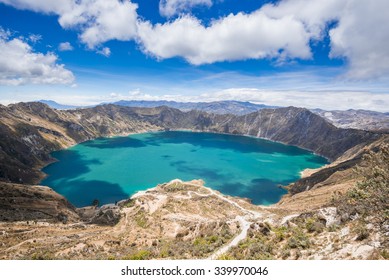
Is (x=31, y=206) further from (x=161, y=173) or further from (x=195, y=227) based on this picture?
(x=161, y=173)

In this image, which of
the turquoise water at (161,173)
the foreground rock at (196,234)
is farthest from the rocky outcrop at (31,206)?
the turquoise water at (161,173)

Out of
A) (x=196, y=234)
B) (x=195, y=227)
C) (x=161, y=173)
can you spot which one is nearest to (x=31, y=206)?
(x=195, y=227)

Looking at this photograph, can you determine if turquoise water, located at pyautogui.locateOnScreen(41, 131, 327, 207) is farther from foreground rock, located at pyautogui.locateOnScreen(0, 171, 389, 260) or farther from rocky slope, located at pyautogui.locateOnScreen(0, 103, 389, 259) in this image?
foreground rock, located at pyautogui.locateOnScreen(0, 171, 389, 260)

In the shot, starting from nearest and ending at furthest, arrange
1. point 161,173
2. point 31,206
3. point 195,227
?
1. point 195,227
2. point 31,206
3. point 161,173

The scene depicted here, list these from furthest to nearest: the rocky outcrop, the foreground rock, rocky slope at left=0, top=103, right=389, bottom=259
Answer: the rocky outcrop < the foreground rock < rocky slope at left=0, top=103, right=389, bottom=259

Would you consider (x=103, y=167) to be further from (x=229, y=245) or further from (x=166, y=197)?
(x=229, y=245)

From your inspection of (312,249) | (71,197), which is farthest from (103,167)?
(312,249)

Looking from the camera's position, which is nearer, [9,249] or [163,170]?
[9,249]

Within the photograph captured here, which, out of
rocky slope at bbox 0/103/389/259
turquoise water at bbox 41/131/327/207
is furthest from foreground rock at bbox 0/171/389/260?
turquoise water at bbox 41/131/327/207

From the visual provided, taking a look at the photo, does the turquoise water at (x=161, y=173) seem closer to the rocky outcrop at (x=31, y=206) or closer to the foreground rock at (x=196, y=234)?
the rocky outcrop at (x=31, y=206)

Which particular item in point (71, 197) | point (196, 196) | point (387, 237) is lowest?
point (71, 197)

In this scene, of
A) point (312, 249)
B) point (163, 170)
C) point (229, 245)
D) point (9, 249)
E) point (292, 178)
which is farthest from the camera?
point (163, 170)
